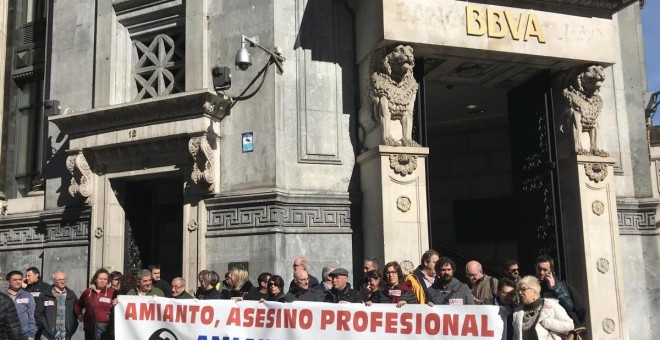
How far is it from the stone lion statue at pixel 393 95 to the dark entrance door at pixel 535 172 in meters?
3.07

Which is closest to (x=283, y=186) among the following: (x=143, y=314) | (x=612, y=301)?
(x=143, y=314)

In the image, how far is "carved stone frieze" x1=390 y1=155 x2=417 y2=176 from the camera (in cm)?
1165

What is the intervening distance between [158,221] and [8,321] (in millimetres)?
6569

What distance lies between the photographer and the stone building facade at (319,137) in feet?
39.2

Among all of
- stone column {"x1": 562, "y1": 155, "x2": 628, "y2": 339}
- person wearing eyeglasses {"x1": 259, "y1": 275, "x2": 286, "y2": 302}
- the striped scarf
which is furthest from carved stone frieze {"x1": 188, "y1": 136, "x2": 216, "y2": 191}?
stone column {"x1": 562, "y1": 155, "x2": 628, "y2": 339}

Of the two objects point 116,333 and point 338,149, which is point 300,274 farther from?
point 338,149

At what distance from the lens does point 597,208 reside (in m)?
12.8

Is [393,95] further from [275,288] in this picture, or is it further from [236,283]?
[275,288]

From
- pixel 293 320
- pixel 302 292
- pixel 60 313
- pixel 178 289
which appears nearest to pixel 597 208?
pixel 302 292

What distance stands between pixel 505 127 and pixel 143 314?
12.8m

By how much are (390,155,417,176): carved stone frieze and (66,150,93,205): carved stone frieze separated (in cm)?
619

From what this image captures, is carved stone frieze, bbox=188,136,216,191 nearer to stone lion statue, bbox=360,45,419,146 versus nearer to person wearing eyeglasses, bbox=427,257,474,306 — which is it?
stone lion statue, bbox=360,45,419,146

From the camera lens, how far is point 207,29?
13.1 metres

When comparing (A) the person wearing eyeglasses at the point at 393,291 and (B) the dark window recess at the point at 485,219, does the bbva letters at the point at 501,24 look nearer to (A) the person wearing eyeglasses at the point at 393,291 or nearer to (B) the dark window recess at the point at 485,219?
(A) the person wearing eyeglasses at the point at 393,291
